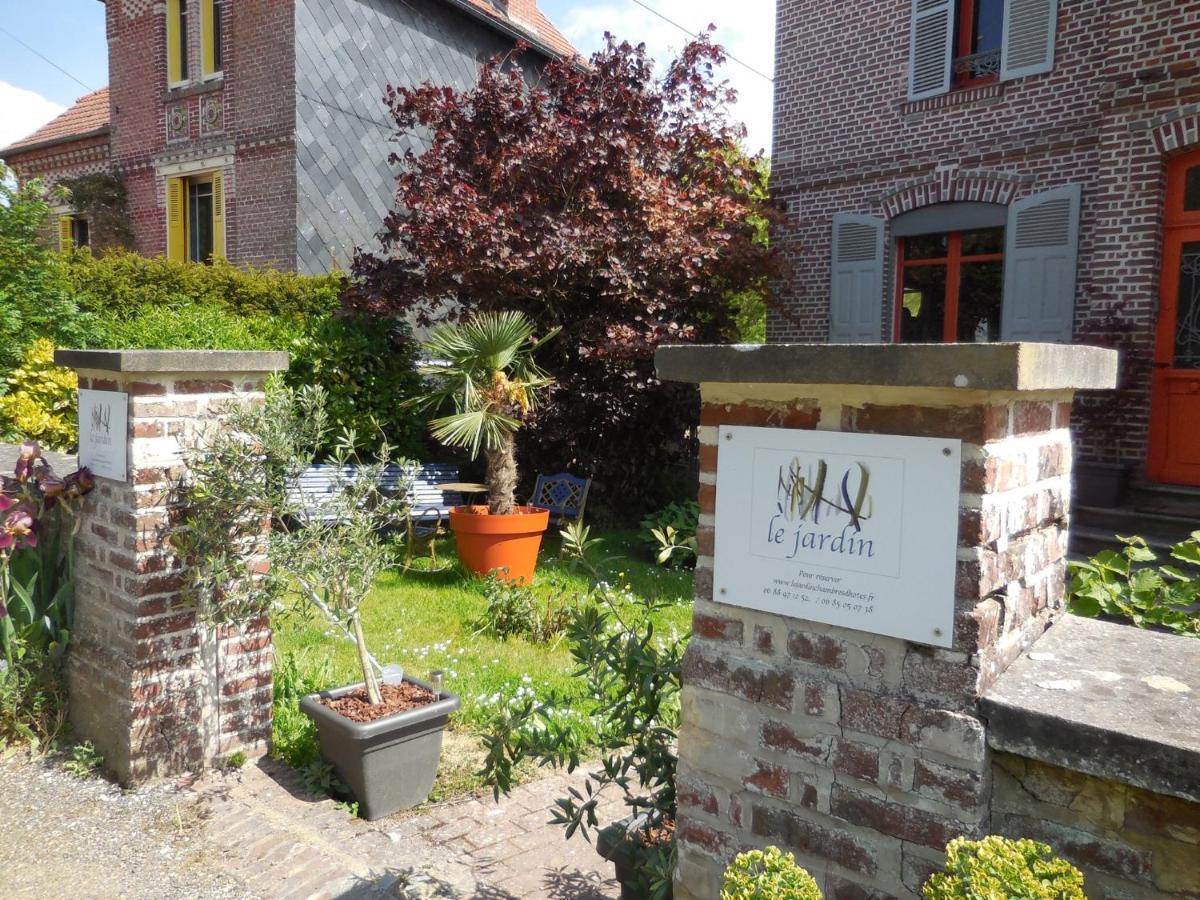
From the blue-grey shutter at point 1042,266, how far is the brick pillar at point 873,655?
8.12m

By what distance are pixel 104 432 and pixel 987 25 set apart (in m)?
10.3

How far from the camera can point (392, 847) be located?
3322 millimetres

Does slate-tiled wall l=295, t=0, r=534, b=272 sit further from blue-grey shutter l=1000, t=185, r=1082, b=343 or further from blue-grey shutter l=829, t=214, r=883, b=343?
blue-grey shutter l=1000, t=185, r=1082, b=343

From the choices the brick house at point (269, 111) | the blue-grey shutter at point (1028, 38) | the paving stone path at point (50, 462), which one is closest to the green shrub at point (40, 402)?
the paving stone path at point (50, 462)

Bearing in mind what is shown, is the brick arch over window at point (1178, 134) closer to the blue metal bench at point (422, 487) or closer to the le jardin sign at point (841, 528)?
the blue metal bench at point (422, 487)

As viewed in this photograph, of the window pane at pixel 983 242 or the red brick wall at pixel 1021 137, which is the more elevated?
the red brick wall at pixel 1021 137

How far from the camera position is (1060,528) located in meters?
2.34

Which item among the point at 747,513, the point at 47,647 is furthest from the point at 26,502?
the point at 747,513

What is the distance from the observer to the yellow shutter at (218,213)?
14.0 meters

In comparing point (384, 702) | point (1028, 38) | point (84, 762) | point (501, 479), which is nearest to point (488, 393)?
point (501, 479)

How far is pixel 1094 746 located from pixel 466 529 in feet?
19.4

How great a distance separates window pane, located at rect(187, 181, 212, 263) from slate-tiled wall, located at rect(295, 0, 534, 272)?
103 inches

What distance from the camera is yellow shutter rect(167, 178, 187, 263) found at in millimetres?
14719

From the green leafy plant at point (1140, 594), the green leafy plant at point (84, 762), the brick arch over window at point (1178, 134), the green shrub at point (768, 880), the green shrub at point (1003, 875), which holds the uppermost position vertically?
the brick arch over window at point (1178, 134)
